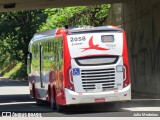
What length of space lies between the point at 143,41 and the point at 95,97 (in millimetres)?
12889

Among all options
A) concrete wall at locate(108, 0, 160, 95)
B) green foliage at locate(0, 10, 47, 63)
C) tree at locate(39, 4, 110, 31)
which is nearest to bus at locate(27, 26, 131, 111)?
concrete wall at locate(108, 0, 160, 95)

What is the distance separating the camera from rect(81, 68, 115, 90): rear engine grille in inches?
808

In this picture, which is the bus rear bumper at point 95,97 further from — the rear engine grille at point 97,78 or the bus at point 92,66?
the rear engine grille at point 97,78

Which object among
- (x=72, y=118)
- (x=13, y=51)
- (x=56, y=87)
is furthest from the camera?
(x=13, y=51)

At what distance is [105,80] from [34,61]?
7.53 meters

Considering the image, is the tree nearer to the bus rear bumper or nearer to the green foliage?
the bus rear bumper

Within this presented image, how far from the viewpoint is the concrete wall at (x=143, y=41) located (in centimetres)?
3012

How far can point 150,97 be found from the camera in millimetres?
30344

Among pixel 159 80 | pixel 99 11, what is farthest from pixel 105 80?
pixel 99 11

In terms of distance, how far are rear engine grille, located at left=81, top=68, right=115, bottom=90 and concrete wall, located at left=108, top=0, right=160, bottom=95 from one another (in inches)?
372

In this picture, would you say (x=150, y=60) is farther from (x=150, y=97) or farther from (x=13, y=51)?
(x=13, y=51)

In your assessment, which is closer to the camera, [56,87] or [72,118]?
[72,118]

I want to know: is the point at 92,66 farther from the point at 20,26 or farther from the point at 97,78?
the point at 20,26

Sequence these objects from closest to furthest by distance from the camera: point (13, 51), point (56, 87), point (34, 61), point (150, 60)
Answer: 1. point (56, 87)
2. point (34, 61)
3. point (150, 60)
4. point (13, 51)
